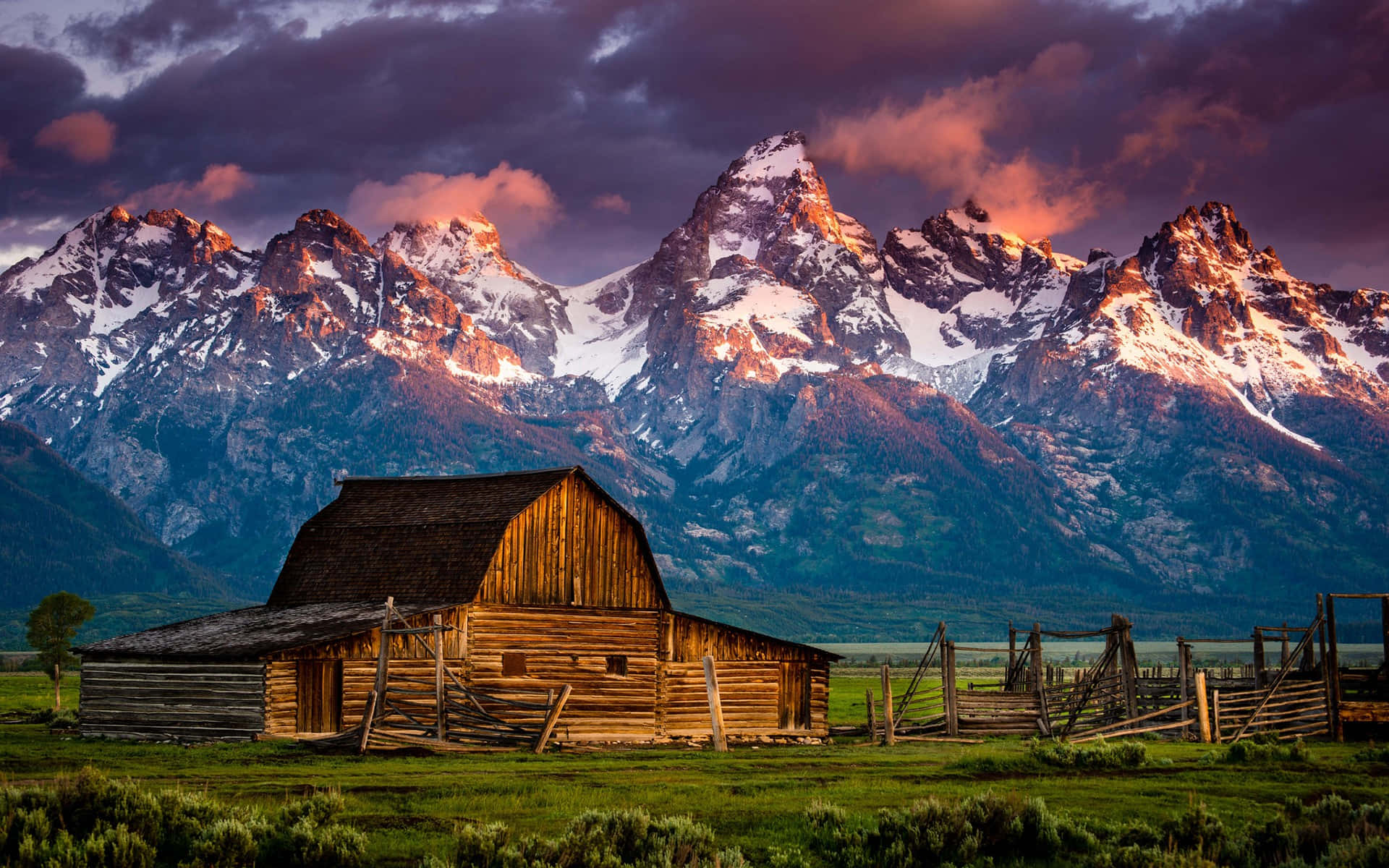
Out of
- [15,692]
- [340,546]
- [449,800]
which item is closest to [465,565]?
[340,546]

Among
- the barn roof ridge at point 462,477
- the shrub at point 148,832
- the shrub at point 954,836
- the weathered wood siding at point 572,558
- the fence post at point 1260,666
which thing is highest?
the barn roof ridge at point 462,477

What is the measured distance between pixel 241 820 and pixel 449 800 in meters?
5.03

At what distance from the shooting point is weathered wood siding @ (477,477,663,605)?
146ft

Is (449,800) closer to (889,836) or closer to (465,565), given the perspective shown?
(889,836)

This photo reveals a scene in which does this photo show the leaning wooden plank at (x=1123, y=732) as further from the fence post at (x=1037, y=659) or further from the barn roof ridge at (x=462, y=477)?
the barn roof ridge at (x=462, y=477)

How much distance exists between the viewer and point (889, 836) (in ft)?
68.1

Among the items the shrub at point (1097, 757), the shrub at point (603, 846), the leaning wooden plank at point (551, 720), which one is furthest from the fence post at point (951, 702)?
the shrub at point (603, 846)

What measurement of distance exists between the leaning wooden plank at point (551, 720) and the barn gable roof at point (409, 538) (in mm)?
7582

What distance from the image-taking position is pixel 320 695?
4075 cm

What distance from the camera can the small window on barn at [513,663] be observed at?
143 feet

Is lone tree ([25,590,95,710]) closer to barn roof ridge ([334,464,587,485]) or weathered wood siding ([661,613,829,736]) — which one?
barn roof ridge ([334,464,587,485])

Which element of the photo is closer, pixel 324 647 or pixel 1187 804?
pixel 1187 804

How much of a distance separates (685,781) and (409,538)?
21.4 metres

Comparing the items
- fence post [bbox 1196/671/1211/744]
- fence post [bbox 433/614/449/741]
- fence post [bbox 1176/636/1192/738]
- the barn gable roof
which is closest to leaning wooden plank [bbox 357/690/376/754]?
fence post [bbox 433/614/449/741]
